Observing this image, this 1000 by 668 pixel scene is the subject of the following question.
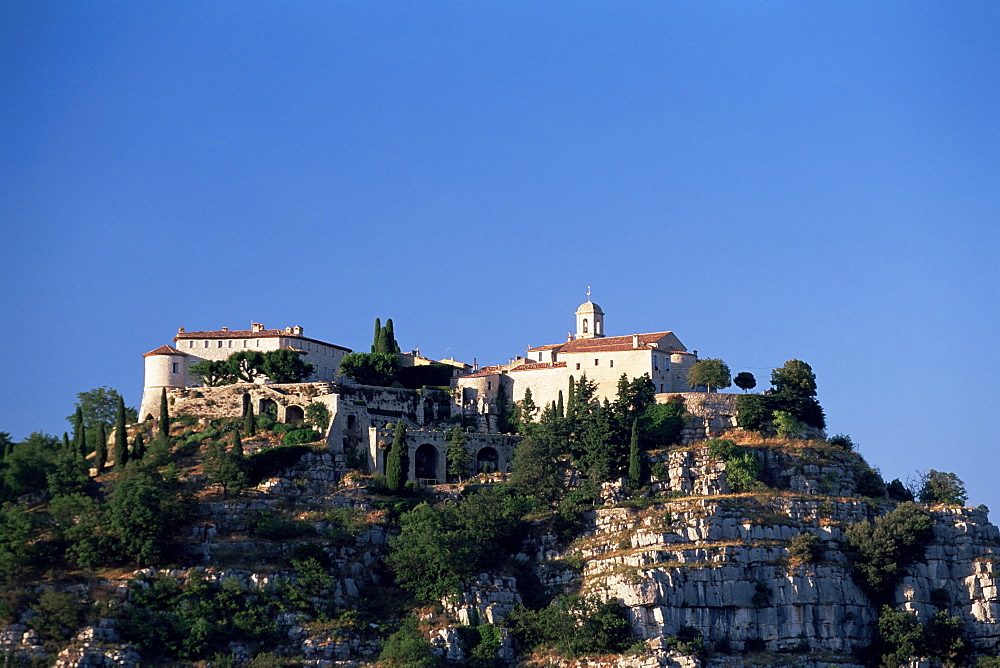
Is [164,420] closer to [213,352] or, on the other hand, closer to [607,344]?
[213,352]

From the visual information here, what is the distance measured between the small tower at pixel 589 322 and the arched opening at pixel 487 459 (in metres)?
15.8

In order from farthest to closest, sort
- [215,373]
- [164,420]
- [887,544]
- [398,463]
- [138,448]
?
1. [215,373]
2. [164,420]
3. [138,448]
4. [398,463]
5. [887,544]

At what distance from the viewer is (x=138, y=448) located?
109 metres

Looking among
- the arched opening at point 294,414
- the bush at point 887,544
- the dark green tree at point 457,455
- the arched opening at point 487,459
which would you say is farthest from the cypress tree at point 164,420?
the bush at point 887,544

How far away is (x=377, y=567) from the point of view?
330ft

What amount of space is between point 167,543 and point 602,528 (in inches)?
1056

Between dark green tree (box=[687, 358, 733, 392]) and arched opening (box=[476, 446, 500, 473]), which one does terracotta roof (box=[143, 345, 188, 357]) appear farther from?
dark green tree (box=[687, 358, 733, 392])

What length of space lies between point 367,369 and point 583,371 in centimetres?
1582

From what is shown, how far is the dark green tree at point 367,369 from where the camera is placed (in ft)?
397

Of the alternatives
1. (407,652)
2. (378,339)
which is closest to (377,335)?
(378,339)

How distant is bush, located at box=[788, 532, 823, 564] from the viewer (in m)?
99.9

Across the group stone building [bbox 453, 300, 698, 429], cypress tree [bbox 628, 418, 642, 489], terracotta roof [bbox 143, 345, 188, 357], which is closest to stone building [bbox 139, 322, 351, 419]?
terracotta roof [bbox 143, 345, 188, 357]

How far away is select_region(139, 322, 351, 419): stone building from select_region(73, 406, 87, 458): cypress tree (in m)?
5.11

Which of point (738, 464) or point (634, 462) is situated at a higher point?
point (634, 462)
